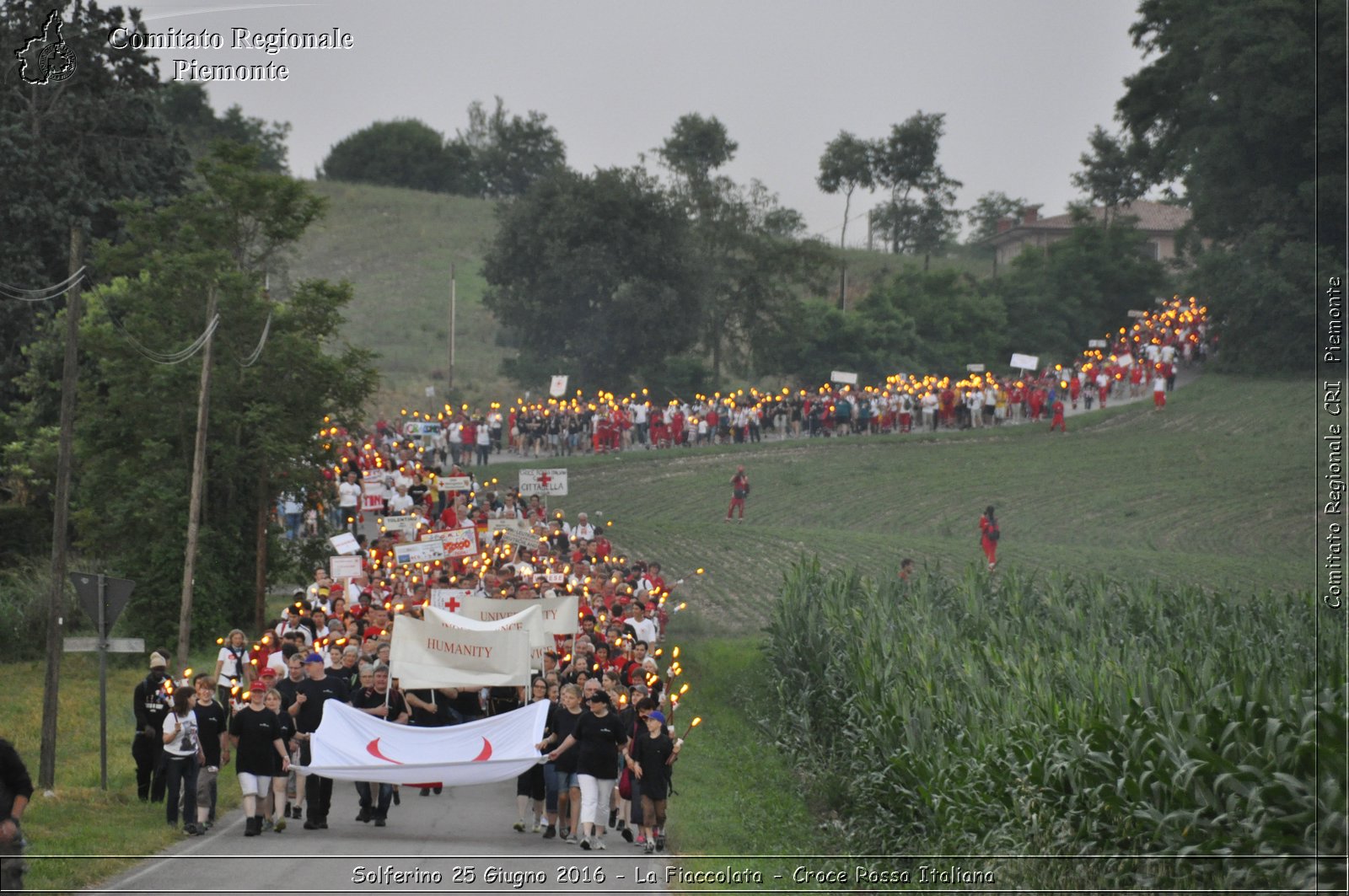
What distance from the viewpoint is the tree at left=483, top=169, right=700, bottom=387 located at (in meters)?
50.1

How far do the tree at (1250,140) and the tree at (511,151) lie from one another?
20.0m

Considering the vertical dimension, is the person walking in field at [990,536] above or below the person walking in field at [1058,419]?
below

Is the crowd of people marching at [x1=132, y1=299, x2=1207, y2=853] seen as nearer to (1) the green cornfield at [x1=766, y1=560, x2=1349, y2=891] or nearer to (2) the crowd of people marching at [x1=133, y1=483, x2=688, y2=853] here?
(2) the crowd of people marching at [x1=133, y1=483, x2=688, y2=853]

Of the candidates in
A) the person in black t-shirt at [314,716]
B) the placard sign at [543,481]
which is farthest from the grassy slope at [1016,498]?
the person in black t-shirt at [314,716]

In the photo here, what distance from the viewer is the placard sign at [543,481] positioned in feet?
109

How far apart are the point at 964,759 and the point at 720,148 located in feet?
126

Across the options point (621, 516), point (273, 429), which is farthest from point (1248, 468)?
point (273, 429)


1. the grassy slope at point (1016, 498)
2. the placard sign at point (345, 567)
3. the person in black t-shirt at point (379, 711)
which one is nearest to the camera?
the person in black t-shirt at point (379, 711)

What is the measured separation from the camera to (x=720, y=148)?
51469mm

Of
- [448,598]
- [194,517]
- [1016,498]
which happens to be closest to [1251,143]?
[1016,498]

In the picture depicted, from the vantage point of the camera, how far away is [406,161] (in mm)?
72312

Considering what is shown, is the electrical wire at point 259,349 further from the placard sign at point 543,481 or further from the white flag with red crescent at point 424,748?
the white flag with red crescent at point 424,748

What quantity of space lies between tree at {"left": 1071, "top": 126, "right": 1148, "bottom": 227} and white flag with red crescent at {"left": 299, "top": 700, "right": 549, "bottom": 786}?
5150cm

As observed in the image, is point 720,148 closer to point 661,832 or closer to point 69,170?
point 69,170
